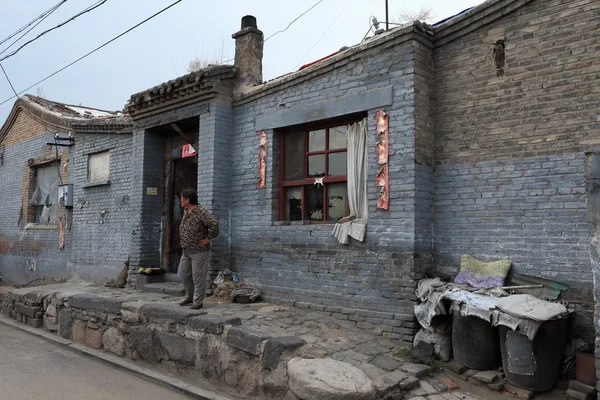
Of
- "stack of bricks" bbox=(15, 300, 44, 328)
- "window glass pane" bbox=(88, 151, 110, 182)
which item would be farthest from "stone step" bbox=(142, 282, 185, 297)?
"window glass pane" bbox=(88, 151, 110, 182)

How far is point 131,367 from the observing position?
256 inches

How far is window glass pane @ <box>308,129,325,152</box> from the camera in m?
7.47

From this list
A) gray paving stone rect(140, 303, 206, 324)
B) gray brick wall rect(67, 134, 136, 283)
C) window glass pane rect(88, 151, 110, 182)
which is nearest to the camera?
gray paving stone rect(140, 303, 206, 324)

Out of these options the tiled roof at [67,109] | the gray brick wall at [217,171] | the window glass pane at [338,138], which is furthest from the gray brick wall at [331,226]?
the tiled roof at [67,109]

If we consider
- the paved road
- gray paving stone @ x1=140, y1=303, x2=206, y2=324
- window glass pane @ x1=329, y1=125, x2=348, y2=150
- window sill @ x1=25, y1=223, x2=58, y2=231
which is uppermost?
window glass pane @ x1=329, y1=125, x2=348, y2=150

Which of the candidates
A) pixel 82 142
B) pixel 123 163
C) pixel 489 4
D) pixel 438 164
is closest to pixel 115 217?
pixel 123 163

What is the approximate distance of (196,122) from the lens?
9.23 metres

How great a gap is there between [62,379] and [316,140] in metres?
4.78

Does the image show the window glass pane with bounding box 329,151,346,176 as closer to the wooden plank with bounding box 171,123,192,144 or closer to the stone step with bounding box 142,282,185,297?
the stone step with bounding box 142,282,185,297

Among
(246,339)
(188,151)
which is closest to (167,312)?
(246,339)

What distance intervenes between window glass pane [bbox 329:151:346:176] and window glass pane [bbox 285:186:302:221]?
0.66 m

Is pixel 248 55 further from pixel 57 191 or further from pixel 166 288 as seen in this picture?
pixel 57 191

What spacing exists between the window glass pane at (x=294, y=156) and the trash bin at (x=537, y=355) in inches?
156

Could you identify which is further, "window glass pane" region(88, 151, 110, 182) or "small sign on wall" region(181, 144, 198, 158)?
"window glass pane" region(88, 151, 110, 182)
